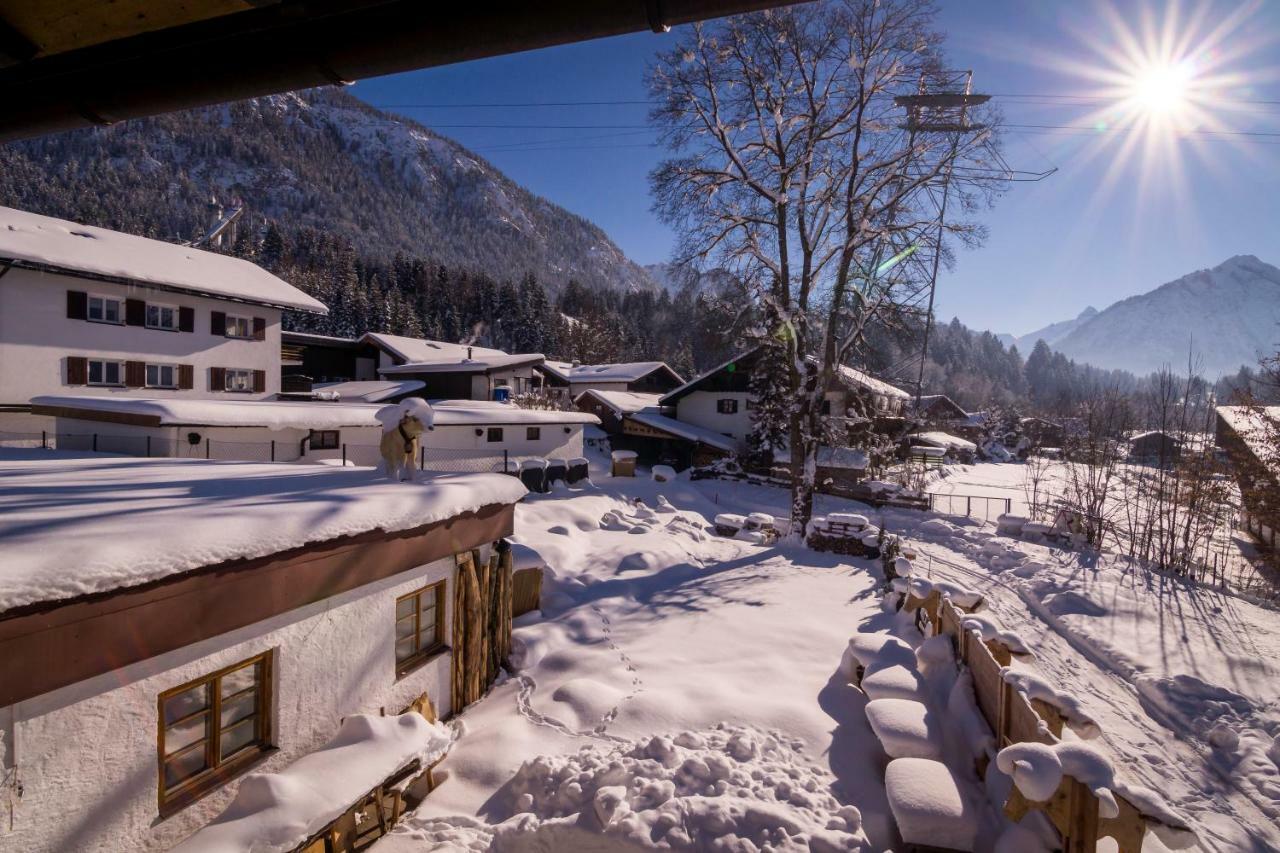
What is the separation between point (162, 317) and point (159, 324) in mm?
318

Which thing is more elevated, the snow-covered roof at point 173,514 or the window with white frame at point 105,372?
the window with white frame at point 105,372

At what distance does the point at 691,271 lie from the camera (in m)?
17.8

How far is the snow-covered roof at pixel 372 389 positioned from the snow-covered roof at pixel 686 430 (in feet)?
43.8

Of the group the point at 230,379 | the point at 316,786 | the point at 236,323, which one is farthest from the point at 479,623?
the point at 236,323

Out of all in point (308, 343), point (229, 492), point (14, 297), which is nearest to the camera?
point (229, 492)

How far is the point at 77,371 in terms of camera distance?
20.5m

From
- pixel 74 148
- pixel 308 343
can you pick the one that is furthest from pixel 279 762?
pixel 74 148

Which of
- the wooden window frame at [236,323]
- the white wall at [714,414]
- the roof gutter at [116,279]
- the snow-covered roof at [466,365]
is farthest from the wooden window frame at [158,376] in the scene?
the white wall at [714,414]

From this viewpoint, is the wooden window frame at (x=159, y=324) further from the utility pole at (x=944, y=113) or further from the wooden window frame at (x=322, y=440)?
the utility pole at (x=944, y=113)

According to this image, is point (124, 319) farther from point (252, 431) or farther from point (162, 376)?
point (252, 431)

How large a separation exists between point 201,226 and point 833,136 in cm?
15213

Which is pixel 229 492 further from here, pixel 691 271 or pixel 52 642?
pixel 691 271

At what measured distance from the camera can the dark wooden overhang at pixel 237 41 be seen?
1916 millimetres

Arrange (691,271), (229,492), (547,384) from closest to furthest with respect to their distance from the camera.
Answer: (229,492) → (691,271) → (547,384)
